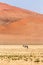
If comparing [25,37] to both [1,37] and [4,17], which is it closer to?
[1,37]

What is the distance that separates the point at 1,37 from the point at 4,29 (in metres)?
5.86

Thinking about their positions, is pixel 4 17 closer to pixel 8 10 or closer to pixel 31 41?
pixel 8 10

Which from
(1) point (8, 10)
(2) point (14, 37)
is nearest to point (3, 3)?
(1) point (8, 10)

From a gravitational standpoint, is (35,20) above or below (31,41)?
above

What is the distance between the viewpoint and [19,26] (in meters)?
77.7

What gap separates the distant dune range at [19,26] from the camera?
223 feet

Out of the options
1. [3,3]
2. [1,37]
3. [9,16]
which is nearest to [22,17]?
[9,16]

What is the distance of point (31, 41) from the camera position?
66.6 meters

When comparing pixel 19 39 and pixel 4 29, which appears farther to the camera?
pixel 4 29

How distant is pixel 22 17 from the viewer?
3401 inches

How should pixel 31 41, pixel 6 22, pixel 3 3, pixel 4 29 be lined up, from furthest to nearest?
pixel 3 3 → pixel 6 22 → pixel 4 29 → pixel 31 41

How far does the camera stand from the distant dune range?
223ft

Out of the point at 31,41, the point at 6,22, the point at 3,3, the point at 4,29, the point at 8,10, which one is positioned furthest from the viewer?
the point at 3,3

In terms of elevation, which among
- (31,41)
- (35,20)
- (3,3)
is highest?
(3,3)
